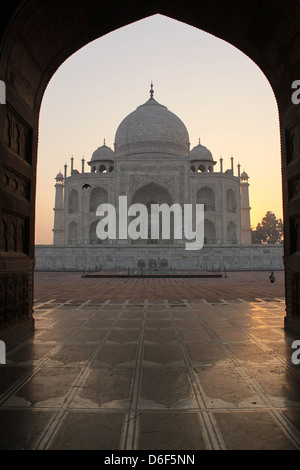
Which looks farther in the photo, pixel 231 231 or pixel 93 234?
pixel 231 231

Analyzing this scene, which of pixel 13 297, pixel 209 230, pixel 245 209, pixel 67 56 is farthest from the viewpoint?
pixel 245 209

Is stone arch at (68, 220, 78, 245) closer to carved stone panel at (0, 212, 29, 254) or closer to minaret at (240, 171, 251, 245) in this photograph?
minaret at (240, 171, 251, 245)

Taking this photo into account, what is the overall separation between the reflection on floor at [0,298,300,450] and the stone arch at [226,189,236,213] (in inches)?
1123

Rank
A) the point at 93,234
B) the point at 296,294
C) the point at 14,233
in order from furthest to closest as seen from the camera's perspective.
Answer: the point at 93,234
the point at 296,294
the point at 14,233

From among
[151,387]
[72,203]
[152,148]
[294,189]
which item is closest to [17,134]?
[151,387]

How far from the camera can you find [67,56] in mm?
4844

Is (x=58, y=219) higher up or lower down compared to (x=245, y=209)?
lower down

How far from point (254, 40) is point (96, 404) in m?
4.63

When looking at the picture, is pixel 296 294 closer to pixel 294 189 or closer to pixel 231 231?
pixel 294 189

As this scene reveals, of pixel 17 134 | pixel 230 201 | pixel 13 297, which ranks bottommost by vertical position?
pixel 13 297

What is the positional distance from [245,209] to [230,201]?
2978mm

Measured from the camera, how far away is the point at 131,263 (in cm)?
2141

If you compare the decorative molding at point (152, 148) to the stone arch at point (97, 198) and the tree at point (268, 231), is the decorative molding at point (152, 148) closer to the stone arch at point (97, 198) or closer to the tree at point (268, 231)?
the stone arch at point (97, 198)

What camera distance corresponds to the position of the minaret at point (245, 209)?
1355 inches
